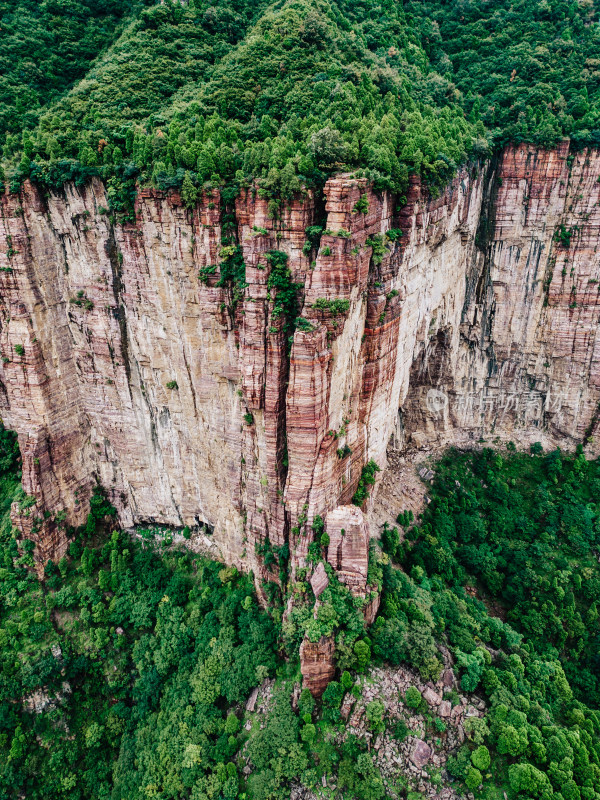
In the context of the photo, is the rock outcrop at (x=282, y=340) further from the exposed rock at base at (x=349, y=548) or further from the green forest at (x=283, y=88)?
the green forest at (x=283, y=88)

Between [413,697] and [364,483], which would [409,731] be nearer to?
[413,697]

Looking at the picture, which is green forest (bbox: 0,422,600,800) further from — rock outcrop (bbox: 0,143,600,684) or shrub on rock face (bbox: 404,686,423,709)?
rock outcrop (bbox: 0,143,600,684)

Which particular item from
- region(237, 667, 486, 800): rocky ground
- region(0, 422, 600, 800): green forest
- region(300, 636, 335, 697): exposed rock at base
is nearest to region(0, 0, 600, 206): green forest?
region(0, 422, 600, 800): green forest

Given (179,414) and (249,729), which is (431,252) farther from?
(249,729)

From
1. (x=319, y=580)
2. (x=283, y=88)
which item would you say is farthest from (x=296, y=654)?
(x=283, y=88)

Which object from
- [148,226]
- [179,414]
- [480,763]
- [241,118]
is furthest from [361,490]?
[241,118]
